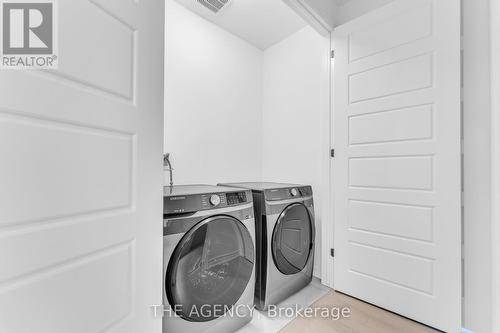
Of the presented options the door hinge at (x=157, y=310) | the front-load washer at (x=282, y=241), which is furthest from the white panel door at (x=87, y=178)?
the front-load washer at (x=282, y=241)

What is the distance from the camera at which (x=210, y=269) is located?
1.36 m

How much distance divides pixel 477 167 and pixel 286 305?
161 cm

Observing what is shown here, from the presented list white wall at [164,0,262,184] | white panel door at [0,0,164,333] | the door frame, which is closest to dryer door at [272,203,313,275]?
white wall at [164,0,262,184]

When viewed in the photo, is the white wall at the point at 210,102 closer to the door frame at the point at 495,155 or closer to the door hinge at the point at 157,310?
the door hinge at the point at 157,310

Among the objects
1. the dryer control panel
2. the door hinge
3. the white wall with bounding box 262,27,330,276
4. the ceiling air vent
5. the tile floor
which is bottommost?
the tile floor

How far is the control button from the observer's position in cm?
132

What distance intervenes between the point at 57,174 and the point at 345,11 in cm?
243

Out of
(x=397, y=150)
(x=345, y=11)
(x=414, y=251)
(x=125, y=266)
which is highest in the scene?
(x=345, y=11)

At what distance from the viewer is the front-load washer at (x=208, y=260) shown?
117cm

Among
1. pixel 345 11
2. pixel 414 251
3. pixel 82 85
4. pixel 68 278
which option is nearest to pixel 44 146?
pixel 82 85

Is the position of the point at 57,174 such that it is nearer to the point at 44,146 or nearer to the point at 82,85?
the point at 44,146

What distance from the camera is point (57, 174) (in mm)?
671

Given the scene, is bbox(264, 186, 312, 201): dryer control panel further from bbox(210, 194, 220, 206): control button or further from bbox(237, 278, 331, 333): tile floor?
bbox(237, 278, 331, 333): tile floor

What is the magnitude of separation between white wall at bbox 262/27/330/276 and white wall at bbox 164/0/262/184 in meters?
0.15
